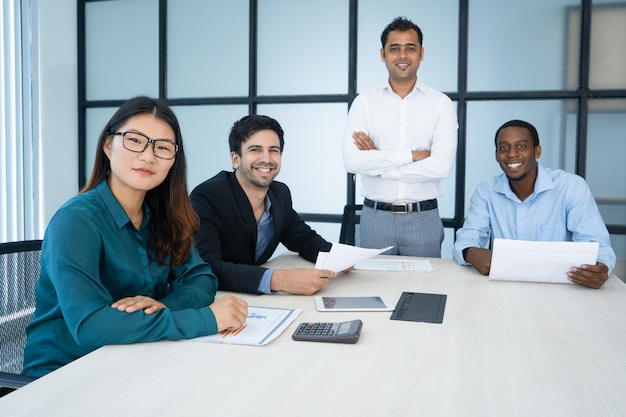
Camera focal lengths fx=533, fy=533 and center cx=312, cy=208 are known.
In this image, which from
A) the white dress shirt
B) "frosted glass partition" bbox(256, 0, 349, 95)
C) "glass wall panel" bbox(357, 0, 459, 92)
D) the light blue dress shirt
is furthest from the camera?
"frosted glass partition" bbox(256, 0, 349, 95)

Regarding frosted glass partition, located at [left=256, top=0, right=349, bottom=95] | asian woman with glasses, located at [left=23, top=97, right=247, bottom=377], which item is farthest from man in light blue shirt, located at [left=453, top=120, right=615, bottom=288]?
frosted glass partition, located at [left=256, top=0, right=349, bottom=95]

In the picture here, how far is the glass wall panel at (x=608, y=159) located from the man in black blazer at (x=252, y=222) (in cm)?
225

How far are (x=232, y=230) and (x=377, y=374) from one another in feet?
4.02

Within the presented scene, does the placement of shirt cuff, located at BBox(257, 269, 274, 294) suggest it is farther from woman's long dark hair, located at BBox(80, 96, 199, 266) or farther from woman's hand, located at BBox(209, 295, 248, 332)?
woman's hand, located at BBox(209, 295, 248, 332)

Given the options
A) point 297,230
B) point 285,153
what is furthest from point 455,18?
point 297,230

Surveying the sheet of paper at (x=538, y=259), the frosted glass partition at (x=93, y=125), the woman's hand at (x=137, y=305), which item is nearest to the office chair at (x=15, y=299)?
the woman's hand at (x=137, y=305)

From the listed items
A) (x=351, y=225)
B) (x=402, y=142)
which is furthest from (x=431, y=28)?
(x=351, y=225)

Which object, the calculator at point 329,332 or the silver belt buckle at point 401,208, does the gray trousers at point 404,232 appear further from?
the calculator at point 329,332

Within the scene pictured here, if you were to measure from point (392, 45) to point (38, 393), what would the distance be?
2533mm

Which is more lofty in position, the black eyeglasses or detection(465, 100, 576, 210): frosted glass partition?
detection(465, 100, 576, 210): frosted glass partition

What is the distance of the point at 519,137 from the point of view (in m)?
2.72

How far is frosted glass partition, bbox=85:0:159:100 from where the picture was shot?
15.2ft

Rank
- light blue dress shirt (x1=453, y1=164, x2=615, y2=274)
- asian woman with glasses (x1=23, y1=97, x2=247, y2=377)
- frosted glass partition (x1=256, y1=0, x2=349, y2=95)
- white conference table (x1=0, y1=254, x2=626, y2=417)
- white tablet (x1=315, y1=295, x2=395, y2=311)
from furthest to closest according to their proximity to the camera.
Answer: frosted glass partition (x1=256, y1=0, x2=349, y2=95) → light blue dress shirt (x1=453, y1=164, x2=615, y2=274) → white tablet (x1=315, y1=295, x2=395, y2=311) → asian woman with glasses (x1=23, y1=97, x2=247, y2=377) → white conference table (x1=0, y1=254, x2=626, y2=417)

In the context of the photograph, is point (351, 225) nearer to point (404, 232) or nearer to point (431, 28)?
point (404, 232)
